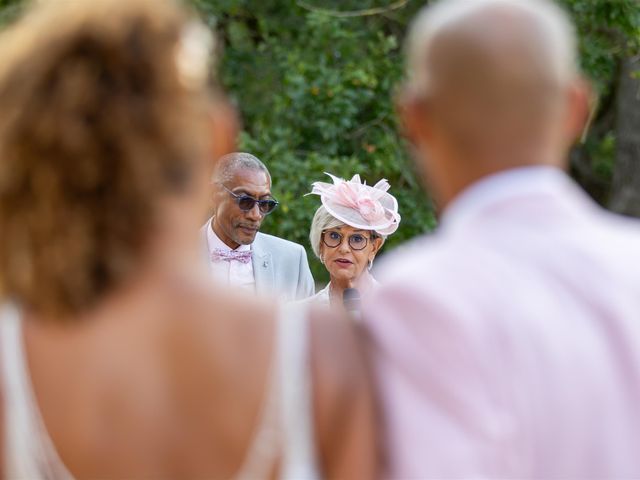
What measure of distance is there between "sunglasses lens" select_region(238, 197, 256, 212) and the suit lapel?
24 centimetres

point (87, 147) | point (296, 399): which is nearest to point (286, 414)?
point (296, 399)

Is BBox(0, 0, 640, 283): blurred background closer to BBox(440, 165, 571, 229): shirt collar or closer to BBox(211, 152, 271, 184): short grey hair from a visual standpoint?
BBox(211, 152, 271, 184): short grey hair

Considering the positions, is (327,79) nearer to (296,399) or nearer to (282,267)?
(282,267)

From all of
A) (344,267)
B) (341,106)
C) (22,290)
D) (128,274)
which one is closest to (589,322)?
(128,274)

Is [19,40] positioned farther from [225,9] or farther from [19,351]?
[225,9]

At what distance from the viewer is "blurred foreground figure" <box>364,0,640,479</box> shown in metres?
1.98

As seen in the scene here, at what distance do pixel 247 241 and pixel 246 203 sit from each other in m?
0.23

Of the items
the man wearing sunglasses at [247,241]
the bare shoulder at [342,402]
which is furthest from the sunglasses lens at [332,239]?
the bare shoulder at [342,402]

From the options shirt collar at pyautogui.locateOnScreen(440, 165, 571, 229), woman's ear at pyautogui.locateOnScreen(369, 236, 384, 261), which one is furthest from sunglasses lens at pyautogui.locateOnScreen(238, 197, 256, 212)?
shirt collar at pyautogui.locateOnScreen(440, 165, 571, 229)

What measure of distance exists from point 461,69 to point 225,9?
10.5 meters

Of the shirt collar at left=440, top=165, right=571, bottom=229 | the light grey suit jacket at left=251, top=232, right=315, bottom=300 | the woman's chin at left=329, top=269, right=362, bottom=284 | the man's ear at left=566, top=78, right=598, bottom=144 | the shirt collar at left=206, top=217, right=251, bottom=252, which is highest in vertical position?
the man's ear at left=566, top=78, right=598, bottom=144

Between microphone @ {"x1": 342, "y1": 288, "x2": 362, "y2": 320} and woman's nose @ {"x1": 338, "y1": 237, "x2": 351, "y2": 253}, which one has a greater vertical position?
microphone @ {"x1": 342, "y1": 288, "x2": 362, "y2": 320}

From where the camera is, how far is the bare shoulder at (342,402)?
1.99 meters

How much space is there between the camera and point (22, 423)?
199 centimetres
